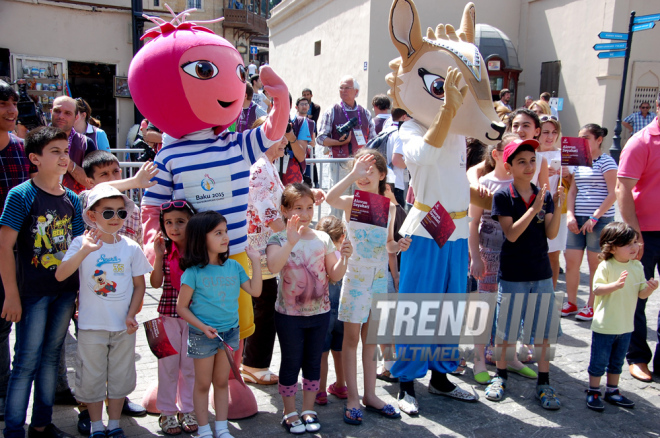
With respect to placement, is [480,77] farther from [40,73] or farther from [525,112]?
[40,73]

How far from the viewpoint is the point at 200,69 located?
3.15 m

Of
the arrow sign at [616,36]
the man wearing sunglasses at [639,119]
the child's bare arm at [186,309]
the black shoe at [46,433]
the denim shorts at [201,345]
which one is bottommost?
the black shoe at [46,433]

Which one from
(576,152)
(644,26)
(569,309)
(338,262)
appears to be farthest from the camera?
(644,26)

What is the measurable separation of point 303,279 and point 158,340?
0.93 m

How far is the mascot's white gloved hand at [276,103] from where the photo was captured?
131 inches

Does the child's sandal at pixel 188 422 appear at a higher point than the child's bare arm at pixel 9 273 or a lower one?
lower

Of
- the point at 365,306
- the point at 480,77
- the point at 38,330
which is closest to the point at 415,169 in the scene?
the point at 480,77

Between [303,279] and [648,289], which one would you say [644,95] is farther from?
[303,279]

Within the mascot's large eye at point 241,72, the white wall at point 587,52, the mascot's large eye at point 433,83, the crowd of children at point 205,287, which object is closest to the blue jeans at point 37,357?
the crowd of children at point 205,287

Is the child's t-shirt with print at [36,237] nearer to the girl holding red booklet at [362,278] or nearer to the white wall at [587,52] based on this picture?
the girl holding red booklet at [362,278]

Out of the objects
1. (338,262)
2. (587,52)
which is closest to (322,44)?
(587,52)

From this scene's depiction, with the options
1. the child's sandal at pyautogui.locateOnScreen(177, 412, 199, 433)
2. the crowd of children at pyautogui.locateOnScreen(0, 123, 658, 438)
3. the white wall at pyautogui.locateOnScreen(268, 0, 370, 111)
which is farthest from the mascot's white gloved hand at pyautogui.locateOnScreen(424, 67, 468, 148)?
the white wall at pyautogui.locateOnScreen(268, 0, 370, 111)

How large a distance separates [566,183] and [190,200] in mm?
4112

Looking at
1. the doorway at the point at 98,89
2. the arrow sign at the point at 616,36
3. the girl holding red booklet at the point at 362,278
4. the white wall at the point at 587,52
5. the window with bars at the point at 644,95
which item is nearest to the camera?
the girl holding red booklet at the point at 362,278
